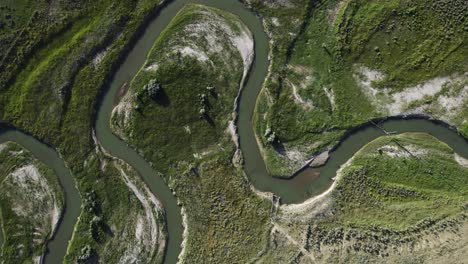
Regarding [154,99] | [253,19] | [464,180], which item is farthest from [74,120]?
[464,180]

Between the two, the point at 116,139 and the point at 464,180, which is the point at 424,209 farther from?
the point at 116,139

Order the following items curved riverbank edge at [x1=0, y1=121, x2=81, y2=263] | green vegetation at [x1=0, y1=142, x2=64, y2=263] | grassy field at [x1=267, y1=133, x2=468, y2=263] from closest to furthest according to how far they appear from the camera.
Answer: grassy field at [x1=267, y1=133, x2=468, y2=263]
green vegetation at [x1=0, y1=142, x2=64, y2=263]
curved riverbank edge at [x1=0, y1=121, x2=81, y2=263]

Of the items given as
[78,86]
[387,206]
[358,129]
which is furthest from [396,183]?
[78,86]

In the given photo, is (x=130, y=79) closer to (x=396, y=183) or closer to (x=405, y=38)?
(x=405, y=38)

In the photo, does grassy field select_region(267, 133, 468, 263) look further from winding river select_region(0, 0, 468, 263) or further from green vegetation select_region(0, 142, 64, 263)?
green vegetation select_region(0, 142, 64, 263)

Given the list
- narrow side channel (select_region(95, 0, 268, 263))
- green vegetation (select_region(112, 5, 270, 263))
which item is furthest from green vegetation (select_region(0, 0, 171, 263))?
green vegetation (select_region(112, 5, 270, 263))

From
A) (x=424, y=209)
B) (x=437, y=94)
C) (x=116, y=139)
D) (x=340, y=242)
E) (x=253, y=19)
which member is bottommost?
(x=340, y=242)
